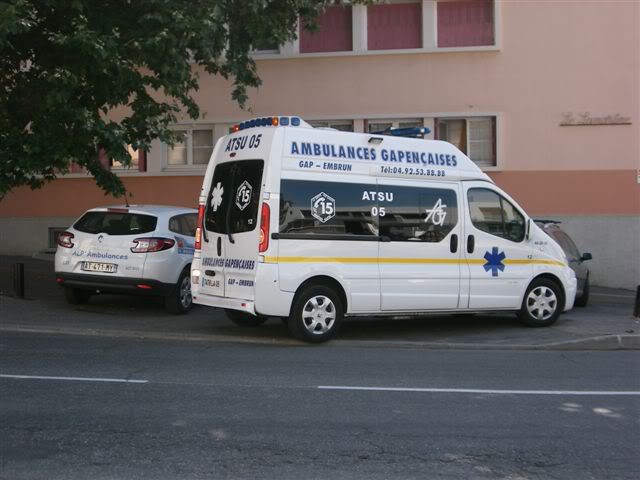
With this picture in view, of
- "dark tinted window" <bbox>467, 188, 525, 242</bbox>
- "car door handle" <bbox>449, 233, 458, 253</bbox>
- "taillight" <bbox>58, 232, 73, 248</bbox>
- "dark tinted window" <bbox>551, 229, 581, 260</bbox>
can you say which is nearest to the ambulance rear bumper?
"taillight" <bbox>58, 232, 73, 248</bbox>

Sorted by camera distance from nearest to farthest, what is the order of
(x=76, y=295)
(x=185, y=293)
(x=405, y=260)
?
(x=405, y=260) < (x=185, y=293) < (x=76, y=295)

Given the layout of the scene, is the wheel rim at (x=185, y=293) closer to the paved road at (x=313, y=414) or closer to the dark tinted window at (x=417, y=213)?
the paved road at (x=313, y=414)

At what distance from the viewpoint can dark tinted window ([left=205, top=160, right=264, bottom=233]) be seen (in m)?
8.76

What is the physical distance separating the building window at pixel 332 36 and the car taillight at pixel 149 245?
858cm

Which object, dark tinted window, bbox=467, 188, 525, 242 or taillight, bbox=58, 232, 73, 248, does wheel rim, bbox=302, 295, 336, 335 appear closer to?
dark tinted window, bbox=467, 188, 525, 242

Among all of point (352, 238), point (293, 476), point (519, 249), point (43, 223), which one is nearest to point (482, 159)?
point (519, 249)

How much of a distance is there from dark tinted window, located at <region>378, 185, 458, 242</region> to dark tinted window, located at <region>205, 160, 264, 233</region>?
5.54 feet

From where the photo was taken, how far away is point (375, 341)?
370 inches

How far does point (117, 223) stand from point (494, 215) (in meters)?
5.71

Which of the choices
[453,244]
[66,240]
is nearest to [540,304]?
[453,244]

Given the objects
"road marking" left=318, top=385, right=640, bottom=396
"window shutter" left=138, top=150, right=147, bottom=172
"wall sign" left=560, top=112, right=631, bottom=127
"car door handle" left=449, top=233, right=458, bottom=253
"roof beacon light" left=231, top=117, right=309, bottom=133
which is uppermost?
"wall sign" left=560, top=112, right=631, bottom=127

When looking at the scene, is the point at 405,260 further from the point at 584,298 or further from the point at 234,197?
the point at 584,298

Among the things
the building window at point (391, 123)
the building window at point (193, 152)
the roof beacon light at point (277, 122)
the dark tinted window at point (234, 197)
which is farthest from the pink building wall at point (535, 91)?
the roof beacon light at point (277, 122)

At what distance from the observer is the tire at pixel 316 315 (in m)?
8.77
